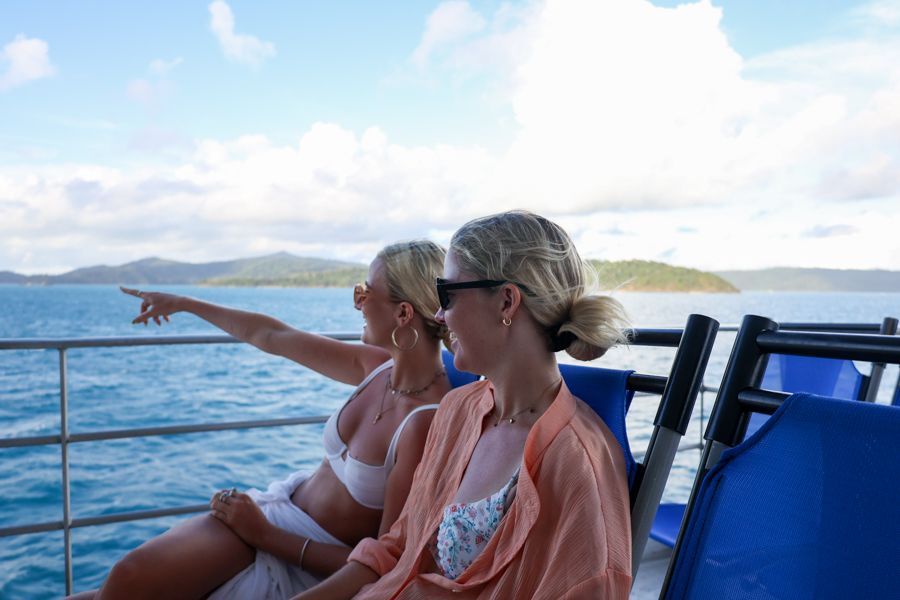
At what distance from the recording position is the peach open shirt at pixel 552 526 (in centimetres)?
107

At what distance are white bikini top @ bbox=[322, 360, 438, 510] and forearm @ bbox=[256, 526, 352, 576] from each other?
0.14 meters

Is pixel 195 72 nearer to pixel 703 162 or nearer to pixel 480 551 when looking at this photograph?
pixel 703 162

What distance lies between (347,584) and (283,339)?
1.03 metres

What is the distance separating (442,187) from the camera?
7006 centimetres

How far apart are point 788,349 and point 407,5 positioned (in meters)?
42.9

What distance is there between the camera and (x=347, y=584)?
1.56 m

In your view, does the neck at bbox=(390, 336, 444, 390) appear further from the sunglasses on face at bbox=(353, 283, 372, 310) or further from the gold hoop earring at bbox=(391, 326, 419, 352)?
the sunglasses on face at bbox=(353, 283, 372, 310)

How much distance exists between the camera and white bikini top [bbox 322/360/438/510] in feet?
5.96

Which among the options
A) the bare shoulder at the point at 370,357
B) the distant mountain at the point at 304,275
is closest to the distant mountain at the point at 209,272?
the distant mountain at the point at 304,275

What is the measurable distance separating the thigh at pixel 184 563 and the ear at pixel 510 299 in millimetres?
989

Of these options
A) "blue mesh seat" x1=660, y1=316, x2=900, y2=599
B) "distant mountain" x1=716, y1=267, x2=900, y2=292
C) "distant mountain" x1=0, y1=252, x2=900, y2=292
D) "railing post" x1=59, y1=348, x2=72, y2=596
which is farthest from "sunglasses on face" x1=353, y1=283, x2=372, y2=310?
"distant mountain" x1=716, y1=267, x2=900, y2=292

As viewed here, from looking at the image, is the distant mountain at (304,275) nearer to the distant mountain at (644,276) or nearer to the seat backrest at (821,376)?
the distant mountain at (644,276)

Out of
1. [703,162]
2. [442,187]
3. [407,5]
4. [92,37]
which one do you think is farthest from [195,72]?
[703,162]

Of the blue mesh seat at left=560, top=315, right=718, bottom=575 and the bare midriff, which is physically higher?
the blue mesh seat at left=560, top=315, right=718, bottom=575
